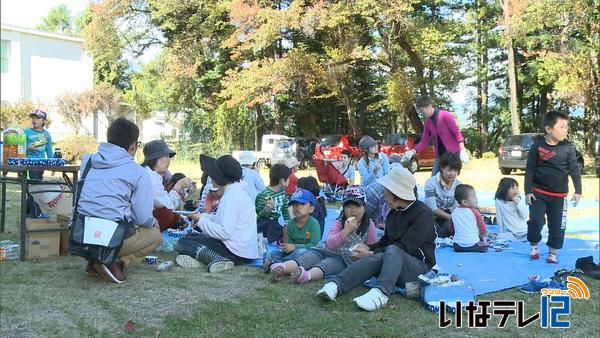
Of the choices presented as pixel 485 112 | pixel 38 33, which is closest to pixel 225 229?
pixel 38 33

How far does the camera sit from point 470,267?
4.65 meters

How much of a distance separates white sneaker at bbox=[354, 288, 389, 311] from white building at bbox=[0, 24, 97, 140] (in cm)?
2405

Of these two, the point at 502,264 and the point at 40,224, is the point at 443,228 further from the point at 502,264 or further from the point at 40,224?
the point at 40,224

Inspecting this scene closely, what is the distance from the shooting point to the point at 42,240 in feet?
16.4

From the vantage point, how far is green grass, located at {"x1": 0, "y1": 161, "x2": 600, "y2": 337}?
10.3 ft

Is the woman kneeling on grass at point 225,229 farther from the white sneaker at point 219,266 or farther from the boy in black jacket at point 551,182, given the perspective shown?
the boy in black jacket at point 551,182

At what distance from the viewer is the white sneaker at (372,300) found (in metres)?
3.45

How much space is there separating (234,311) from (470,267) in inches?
87.9

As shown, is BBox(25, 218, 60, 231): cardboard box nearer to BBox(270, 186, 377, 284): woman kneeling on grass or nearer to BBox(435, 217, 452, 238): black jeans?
BBox(270, 186, 377, 284): woman kneeling on grass

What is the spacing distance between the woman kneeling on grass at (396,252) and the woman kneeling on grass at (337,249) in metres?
0.25

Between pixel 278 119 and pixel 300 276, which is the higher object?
pixel 278 119

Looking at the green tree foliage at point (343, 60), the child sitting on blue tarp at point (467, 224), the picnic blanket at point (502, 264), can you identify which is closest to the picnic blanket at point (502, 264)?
the picnic blanket at point (502, 264)

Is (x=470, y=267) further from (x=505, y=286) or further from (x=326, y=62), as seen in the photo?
(x=326, y=62)

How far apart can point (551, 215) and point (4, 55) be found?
26.3 m
